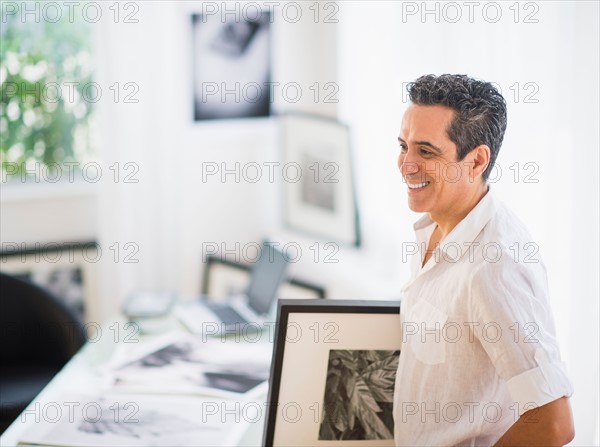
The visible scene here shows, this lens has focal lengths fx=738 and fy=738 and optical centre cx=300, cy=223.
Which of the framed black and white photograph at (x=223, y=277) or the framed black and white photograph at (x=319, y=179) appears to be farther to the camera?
the framed black and white photograph at (x=223, y=277)

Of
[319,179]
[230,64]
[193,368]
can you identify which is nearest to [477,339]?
[193,368]

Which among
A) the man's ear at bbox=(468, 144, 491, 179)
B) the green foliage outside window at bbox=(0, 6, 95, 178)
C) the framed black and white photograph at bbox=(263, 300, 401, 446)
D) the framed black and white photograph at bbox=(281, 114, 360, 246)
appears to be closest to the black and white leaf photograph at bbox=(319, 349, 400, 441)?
the framed black and white photograph at bbox=(263, 300, 401, 446)

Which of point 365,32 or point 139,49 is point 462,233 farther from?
point 139,49

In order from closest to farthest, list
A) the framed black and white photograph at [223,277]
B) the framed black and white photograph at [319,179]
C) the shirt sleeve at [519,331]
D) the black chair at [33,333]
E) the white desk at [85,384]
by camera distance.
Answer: the shirt sleeve at [519,331]
the white desk at [85,384]
the black chair at [33,333]
the framed black and white photograph at [319,179]
the framed black and white photograph at [223,277]

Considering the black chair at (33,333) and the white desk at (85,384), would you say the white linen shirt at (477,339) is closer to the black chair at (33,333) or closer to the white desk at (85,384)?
the white desk at (85,384)

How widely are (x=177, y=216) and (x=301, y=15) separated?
3.20 ft

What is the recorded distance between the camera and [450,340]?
1.32 metres

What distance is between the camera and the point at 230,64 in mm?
3043

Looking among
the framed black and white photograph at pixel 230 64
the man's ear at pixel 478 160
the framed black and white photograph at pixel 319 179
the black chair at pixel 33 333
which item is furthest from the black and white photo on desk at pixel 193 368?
the framed black and white photograph at pixel 230 64

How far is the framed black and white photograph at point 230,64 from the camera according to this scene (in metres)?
2.99

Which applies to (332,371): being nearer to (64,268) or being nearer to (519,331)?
(519,331)

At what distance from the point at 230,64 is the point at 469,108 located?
1.90m

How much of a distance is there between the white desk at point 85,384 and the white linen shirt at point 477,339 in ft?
1.50

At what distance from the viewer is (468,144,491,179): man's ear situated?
4.28ft
